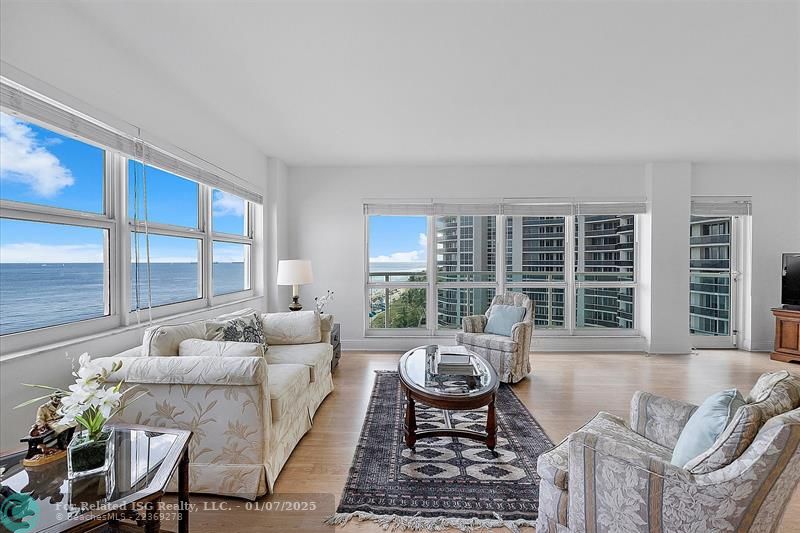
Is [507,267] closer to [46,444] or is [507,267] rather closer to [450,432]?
[450,432]

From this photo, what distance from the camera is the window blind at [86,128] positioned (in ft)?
5.74

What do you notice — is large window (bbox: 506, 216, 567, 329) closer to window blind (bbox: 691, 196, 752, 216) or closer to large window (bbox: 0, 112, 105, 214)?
window blind (bbox: 691, 196, 752, 216)

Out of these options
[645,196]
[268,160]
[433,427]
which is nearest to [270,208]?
[268,160]

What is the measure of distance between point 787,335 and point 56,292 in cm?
732

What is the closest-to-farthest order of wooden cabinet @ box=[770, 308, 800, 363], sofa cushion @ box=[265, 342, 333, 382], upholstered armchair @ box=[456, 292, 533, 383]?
sofa cushion @ box=[265, 342, 333, 382], upholstered armchair @ box=[456, 292, 533, 383], wooden cabinet @ box=[770, 308, 800, 363]

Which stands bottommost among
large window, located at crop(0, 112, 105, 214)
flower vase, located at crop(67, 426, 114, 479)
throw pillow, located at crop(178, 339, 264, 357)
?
flower vase, located at crop(67, 426, 114, 479)

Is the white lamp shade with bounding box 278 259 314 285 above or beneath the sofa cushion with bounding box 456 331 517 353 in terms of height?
above

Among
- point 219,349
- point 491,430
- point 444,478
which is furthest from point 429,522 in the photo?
point 219,349

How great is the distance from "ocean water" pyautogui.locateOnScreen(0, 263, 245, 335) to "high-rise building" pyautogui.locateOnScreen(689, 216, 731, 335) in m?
6.42

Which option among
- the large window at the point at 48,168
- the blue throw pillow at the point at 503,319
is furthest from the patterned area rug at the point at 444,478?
the large window at the point at 48,168

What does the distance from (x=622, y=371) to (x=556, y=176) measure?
2600mm

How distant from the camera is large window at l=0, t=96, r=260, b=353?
1.93 m

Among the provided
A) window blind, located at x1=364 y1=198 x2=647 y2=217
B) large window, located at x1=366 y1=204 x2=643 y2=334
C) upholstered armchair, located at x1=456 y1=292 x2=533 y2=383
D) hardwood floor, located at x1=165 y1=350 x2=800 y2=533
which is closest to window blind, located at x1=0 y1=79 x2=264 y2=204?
hardwood floor, located at x1=165 y1=350 x2=800 y2=533

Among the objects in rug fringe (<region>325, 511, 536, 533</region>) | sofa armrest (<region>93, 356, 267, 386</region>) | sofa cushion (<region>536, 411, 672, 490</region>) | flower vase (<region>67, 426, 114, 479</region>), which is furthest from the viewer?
sofa armrest (<region>93, 356, 267, 386</region>)
